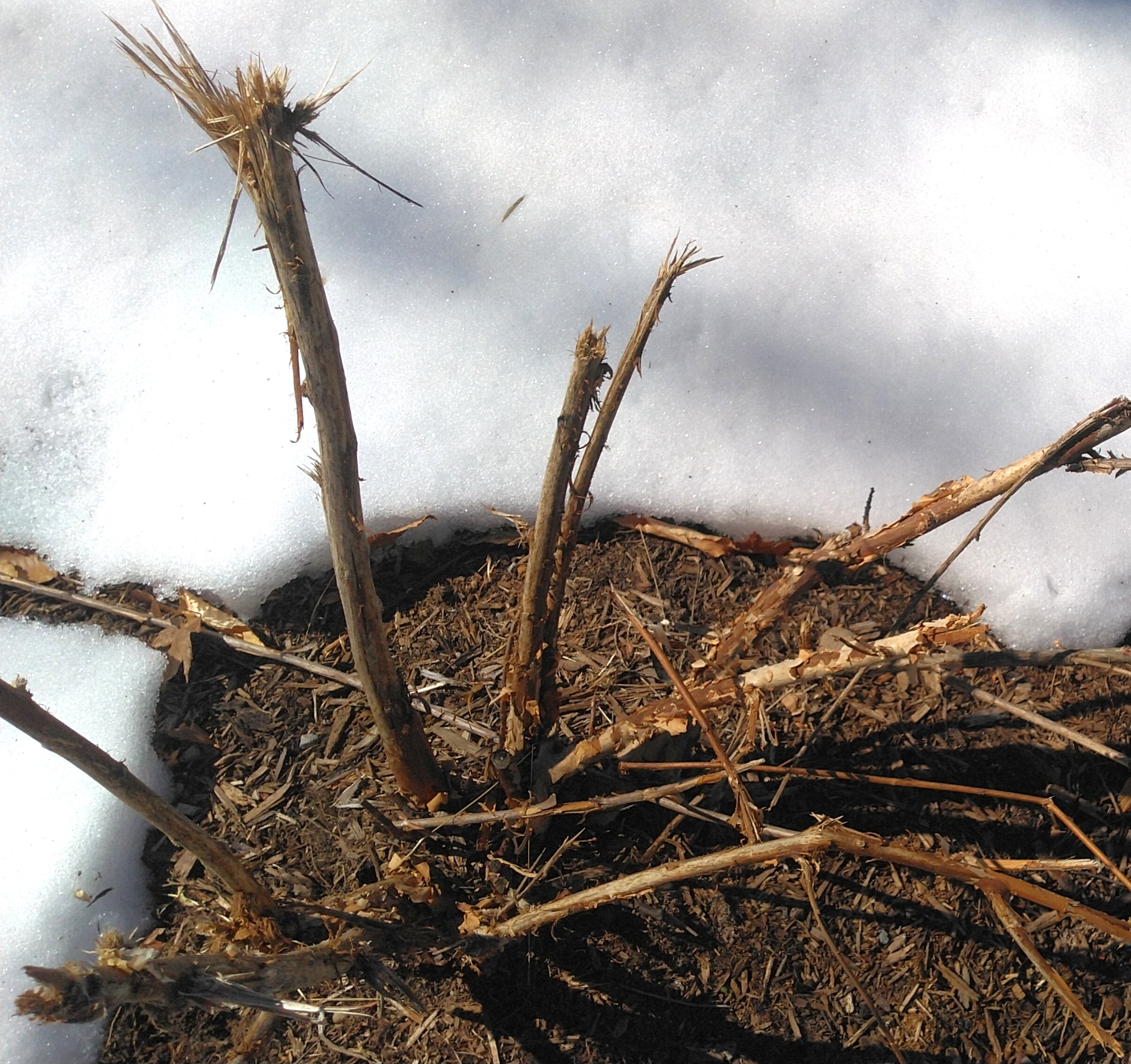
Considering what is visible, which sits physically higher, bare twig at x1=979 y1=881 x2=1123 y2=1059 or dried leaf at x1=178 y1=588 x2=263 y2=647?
dried leaf at x1=178 y1=588 x2=263 y2=647

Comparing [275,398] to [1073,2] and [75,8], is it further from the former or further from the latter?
[1073,2]

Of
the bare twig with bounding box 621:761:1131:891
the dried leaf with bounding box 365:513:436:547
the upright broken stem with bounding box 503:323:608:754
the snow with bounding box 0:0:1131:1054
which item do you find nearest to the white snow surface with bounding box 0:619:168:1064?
the snow with bounding box 0:0:1131:1054

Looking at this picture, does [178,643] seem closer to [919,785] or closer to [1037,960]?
[919,785]

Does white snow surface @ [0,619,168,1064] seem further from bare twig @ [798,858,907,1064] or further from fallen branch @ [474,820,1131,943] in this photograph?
bare twig @ [798,858,907,1064]

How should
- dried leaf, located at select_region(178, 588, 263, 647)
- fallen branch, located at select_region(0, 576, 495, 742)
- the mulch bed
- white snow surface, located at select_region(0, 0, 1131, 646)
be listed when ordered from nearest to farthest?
the mulch bed
fallen branch, located at select_region(0, 576, 495, 742)
dried leaf, located at select_region(178, 588, 263, 647)
white snow surface, located at select_region(0, 0, 1131, 646)

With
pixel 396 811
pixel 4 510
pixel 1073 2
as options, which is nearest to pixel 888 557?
pixel 396 811

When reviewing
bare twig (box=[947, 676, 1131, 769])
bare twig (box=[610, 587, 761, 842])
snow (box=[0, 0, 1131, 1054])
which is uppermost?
snow (box=[0, 0, 1131, 1054])

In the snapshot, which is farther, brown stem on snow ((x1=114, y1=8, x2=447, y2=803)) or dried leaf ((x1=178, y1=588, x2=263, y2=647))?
dried leaf ((x1=178, y1=588, x2=263, y2=647))
